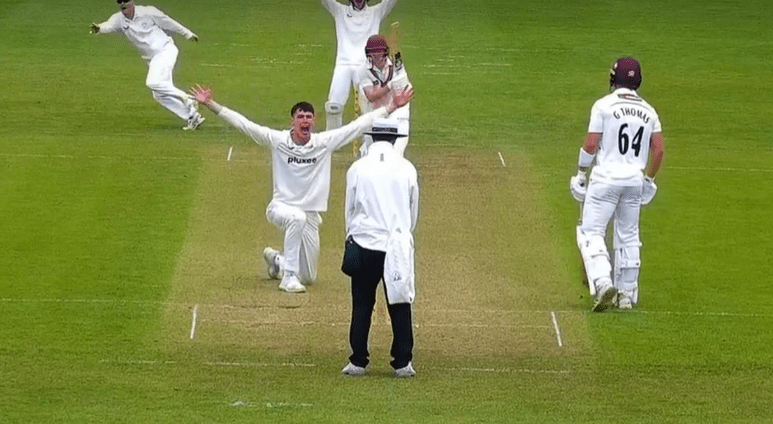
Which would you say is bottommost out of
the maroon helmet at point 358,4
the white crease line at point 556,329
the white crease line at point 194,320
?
the white crease line at point 194,320

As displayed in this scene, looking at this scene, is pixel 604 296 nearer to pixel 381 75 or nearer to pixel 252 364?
pixel 252 364

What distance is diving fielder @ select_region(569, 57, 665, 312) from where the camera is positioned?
1561 centimetres

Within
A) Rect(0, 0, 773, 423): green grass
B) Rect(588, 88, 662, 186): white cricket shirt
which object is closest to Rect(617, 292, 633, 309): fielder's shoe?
Rect(0, 0, 773, 423): green grass

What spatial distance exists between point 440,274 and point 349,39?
538cm

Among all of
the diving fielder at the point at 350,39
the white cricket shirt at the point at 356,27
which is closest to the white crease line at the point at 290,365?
the diving fielder at the point at 350,39

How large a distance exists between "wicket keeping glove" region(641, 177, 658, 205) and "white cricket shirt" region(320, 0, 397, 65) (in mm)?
6716

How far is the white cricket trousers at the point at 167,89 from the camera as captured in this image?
24.5 metres

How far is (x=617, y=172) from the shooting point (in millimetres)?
15648

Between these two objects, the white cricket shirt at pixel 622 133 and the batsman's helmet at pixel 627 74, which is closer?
the white cricket shirt at pixel 622 133

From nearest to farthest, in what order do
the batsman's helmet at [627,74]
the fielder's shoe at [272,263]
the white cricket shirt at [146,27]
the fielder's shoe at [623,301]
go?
the batsman's helmet at [627,74] → the fielder's shoe at [623,301] → the fielder's shoe at [272,263] → the white cricket shirt at [146,27]

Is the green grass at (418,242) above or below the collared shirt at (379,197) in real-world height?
below

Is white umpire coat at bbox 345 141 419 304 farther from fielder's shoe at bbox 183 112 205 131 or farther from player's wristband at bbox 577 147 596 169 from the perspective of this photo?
fielder's shoe at bbox 183 112 205 131

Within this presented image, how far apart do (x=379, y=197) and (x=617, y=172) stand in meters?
3.01

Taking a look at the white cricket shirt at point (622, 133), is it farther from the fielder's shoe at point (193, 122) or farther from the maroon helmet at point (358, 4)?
the fielder's shoe at point (193, 122)
